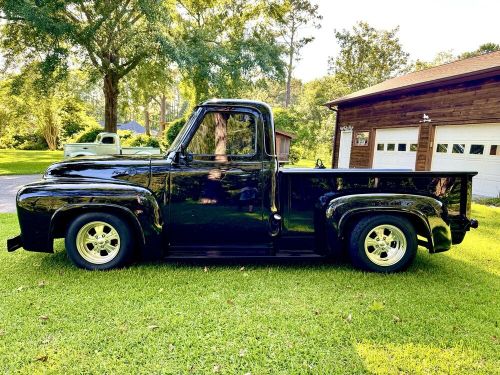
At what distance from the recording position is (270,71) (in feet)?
54.0

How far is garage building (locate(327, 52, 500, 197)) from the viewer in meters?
9.98

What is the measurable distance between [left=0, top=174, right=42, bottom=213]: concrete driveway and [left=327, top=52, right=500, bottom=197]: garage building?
1284 centimetres

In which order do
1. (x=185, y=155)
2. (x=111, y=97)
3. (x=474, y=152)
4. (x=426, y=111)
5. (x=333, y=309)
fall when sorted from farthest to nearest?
1. (x=111, y=97)
2. (x=426, y=111)
3. (x=474, y=152)
4. (x=185, y=155)
5. (x=333, y=309)

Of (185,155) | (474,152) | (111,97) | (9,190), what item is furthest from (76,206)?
(111,97)

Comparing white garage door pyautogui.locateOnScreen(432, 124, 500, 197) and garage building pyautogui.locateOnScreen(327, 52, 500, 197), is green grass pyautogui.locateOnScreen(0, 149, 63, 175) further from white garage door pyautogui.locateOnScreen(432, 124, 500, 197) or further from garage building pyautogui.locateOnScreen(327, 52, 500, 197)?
white garage door pyautogui.locateOnScreen(432, 124, 500, 197)

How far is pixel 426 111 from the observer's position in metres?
11.9

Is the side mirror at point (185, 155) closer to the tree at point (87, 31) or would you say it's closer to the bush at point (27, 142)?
the tree at point (87, 31)

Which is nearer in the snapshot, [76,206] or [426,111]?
[76,206]

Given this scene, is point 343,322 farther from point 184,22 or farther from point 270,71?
point 184,22

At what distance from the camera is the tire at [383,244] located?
378 centimetres

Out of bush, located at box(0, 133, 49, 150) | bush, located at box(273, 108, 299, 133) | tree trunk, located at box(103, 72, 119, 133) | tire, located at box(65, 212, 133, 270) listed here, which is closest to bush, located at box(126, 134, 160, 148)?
tree trunk, located at box(103, 72, 119, 133)

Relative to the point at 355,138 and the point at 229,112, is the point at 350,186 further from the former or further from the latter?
the point at 355,138

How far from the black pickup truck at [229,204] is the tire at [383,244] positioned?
12 mm

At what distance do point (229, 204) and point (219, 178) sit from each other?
0.32 metres
